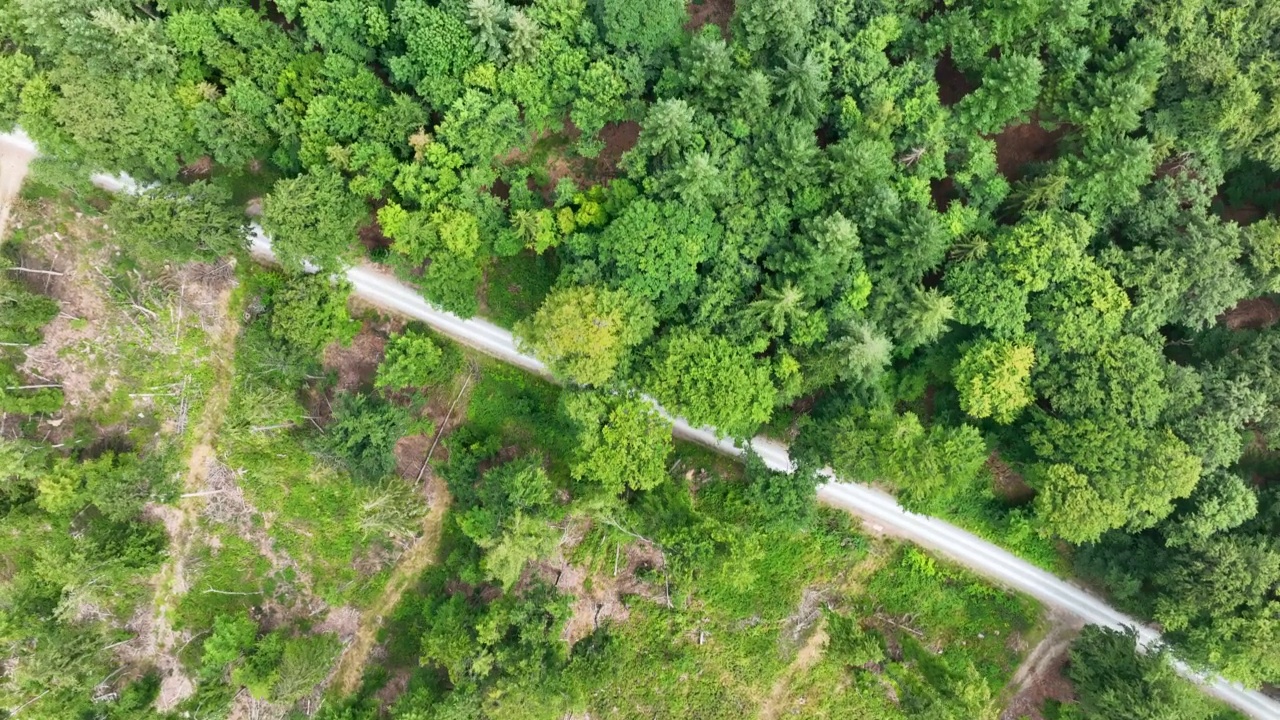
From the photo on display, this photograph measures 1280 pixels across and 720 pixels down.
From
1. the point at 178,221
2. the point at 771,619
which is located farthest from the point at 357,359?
the point at 771,619

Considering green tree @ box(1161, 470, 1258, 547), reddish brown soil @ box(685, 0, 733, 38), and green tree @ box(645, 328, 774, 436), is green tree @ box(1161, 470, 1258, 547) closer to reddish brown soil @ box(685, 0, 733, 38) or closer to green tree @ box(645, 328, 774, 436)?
green tree @ box(645, 328, 774, 436)

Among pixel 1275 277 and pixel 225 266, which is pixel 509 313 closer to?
pixel 225 266

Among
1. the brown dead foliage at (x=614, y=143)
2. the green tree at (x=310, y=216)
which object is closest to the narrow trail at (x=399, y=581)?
the green tree at (x=310, y=216)

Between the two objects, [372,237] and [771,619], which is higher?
[372,237]

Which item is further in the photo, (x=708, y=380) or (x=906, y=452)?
(x=906, y=452)

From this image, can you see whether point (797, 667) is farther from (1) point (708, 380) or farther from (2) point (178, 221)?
(2) point (178, 221)
